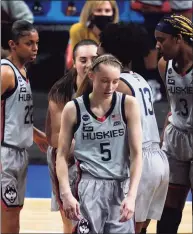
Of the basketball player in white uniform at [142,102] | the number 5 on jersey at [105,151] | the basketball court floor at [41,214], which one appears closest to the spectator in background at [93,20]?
the basketball court floor at [41,214]

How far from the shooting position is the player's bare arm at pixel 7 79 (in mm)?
4930

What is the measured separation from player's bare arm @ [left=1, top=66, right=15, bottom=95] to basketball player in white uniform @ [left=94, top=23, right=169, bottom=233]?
0.63 metres

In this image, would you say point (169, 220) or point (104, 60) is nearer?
point (104, 60)

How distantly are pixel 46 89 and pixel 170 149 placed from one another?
5.41 metres

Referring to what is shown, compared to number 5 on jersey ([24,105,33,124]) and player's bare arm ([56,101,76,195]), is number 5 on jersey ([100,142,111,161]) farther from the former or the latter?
number 5 on jersey ([24,105,33,124])

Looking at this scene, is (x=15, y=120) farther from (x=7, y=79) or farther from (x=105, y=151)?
(x=105, y=151)

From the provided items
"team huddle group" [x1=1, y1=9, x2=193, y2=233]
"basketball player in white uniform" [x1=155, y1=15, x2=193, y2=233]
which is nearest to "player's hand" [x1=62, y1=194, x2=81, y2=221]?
"team huddle group" [x1=1, y1=9, x2=193, y2=233]

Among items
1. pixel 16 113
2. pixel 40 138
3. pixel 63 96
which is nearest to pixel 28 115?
pixel 16 113

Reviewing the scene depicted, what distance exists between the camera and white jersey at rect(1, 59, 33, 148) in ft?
16.3

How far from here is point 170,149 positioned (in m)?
5.19

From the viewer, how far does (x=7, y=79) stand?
494 cm

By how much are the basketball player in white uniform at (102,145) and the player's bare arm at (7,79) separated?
2.70 ft

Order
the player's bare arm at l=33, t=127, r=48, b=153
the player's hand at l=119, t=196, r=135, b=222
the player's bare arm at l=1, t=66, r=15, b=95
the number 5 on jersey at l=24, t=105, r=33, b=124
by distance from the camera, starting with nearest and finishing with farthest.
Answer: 1. the player's hand at l=119, t=196, r=135, b=222
2. the player's bare arm at l=1, t=66, r=15, b=95
3. the number 5 on jersey at l=24, t=105, r=33, b=124
4. the player's bare arm at l=33, t=127, r=48, b=153

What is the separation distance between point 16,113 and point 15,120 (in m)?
0.04
